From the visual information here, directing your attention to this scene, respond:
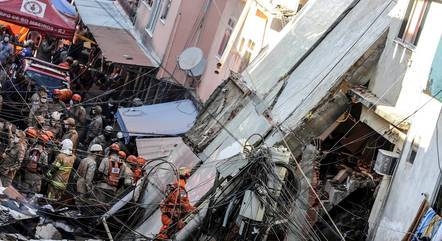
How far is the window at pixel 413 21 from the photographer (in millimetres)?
15211

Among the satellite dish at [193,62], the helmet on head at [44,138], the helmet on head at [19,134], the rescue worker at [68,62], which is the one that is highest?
the satellite dish at [193,62]

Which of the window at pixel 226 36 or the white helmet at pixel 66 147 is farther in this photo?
the window at pixel 226 36

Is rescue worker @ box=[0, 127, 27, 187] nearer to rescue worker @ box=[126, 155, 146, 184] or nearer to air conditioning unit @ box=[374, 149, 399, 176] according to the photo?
rescue worker @ box=[126, 155, 146, 184]

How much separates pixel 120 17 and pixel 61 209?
62.0 feet

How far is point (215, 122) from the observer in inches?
804

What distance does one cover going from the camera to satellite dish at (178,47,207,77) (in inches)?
978

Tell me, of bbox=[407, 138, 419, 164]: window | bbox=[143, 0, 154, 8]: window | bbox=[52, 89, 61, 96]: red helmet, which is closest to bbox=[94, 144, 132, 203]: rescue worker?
bbox=[52, 89, 61, 96]: red helmet

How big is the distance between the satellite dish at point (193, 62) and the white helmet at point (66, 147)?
6.36 m

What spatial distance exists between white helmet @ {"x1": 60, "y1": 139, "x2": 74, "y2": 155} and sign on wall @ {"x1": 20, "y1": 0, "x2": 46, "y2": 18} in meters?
7.17

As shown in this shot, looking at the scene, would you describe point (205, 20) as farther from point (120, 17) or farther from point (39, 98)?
point (120, 17)

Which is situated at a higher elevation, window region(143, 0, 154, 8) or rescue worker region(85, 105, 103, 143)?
window region(143, 0, 154, 8)

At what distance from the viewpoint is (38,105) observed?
22.3 meters

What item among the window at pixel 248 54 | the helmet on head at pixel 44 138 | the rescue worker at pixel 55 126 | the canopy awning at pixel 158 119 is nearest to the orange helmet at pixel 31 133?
the helmet on head at pixel 44 138

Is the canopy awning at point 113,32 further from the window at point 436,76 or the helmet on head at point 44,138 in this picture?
the window at point 436,76
